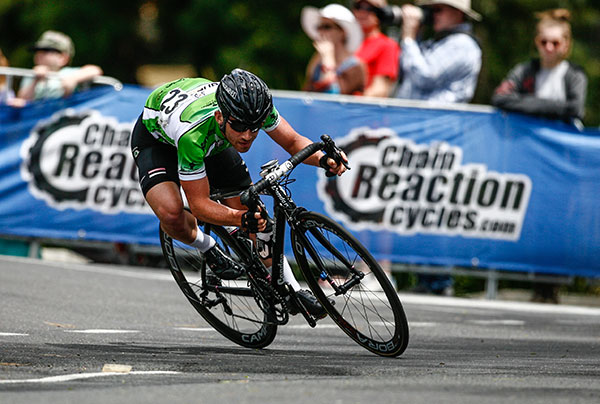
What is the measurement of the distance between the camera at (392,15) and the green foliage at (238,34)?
21.8 feet

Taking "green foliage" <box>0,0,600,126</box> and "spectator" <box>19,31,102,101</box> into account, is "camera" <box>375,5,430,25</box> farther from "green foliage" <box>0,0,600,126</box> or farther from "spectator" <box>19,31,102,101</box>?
"green foliage" <box>0,0,600,126</box>

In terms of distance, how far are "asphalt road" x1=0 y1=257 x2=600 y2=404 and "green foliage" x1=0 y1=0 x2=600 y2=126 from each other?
8.58m

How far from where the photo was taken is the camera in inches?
472

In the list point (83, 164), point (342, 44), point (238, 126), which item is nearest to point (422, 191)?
point (342, 44)

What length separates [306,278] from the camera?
7.16 m

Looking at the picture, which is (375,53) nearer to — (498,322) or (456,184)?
(456,184)

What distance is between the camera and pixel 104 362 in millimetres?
6551

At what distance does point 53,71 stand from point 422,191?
14.2 ft

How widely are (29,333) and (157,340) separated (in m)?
0.82

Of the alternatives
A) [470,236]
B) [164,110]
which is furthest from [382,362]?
[470,236]

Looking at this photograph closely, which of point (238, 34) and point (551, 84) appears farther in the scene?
point (238, 34)

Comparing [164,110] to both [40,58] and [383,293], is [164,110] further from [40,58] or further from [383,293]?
[40,58]

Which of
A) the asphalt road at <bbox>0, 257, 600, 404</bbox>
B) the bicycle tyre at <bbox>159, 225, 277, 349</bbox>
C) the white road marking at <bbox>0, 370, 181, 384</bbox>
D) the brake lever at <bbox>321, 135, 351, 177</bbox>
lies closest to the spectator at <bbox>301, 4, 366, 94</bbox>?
the asphalt road at <bbox>0, 257, 600, 404</bbox>

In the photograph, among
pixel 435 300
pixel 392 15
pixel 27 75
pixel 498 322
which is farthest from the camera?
pixel 27 75
